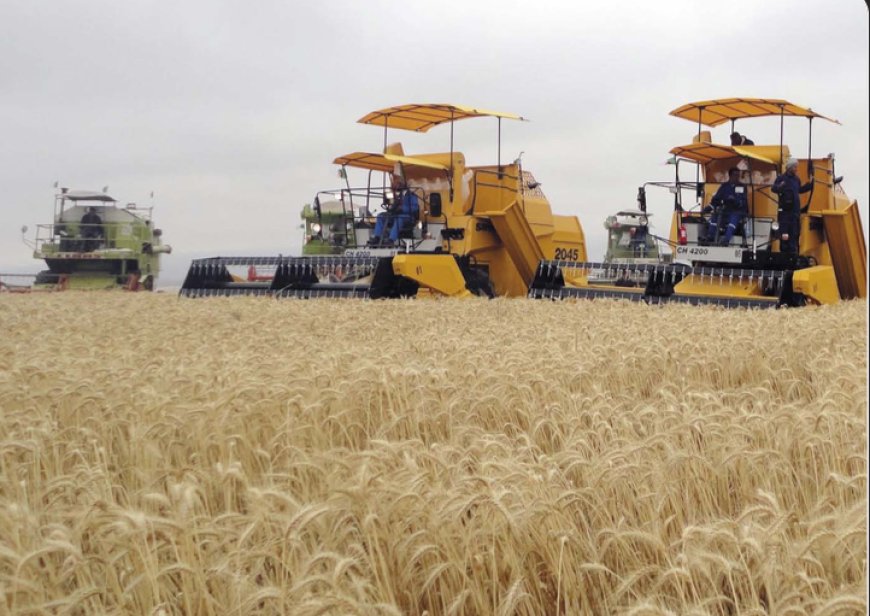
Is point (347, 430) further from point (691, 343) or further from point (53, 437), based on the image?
point (691, 343)

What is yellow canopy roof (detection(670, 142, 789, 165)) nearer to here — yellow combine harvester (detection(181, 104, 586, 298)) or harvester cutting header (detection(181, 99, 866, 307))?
harvester cutting header (detection(181, 99, 866, 307))

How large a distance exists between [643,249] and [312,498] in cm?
2873

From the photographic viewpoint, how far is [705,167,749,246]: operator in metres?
16.3

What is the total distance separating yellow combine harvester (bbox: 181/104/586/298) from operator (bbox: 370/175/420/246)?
4 centimetres

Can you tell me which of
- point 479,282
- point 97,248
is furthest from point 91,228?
point 479,282

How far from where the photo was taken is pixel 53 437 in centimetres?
403

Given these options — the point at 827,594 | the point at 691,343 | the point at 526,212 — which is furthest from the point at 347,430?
the point at 526,212

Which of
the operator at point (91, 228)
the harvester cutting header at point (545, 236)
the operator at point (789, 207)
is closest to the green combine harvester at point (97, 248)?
the operator at point (91, 228)

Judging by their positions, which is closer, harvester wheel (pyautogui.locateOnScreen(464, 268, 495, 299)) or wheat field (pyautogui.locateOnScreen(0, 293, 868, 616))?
wheat field (pyautogui.locateOnScreen(0, 293, 868, 616))

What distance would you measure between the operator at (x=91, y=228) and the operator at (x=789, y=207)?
2302cm

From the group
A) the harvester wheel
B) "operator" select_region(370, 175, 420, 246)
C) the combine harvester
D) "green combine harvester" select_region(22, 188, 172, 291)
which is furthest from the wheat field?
"green combine harvester" select_region(22, 188, 172, 291)

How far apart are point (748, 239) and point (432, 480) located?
46.8ft

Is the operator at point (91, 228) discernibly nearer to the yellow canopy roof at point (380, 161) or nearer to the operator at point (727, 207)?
the yellow canopy roof at point (380, 161)

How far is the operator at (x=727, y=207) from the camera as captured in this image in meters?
16.3
